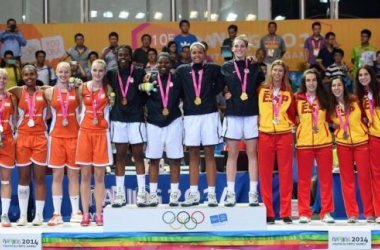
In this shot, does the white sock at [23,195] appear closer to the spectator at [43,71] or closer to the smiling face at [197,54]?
the smiling face at [197,54]

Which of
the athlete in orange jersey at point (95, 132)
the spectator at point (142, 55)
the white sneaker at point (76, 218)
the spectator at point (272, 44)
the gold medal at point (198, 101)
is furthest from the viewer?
the spectator at point (272, 44)

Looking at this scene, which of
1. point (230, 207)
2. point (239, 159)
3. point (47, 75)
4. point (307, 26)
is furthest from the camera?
A: point (307, 26)

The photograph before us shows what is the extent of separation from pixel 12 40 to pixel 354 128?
8900 millimetres

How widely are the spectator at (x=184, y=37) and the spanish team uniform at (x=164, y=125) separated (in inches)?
268

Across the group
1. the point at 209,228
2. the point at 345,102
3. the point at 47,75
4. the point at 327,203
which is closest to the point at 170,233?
the point at 209,228

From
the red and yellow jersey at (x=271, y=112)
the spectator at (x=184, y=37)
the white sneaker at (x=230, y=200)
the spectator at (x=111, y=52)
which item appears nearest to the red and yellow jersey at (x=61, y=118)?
the white sneaker at (x=230, y=200)

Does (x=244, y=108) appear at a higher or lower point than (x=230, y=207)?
higher

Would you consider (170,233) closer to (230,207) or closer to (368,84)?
(230,207)

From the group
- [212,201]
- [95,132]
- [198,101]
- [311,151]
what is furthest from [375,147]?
[95,132]

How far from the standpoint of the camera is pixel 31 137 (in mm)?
10086

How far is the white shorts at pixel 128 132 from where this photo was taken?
32.6 feet

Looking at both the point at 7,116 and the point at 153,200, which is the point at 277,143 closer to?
the point at 153,200

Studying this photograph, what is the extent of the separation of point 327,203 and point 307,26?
8.14 m

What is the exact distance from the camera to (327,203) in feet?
33.3
